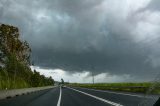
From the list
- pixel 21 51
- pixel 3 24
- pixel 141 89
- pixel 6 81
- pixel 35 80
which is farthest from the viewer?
pixel 35 80

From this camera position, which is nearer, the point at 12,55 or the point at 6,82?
the point at 6,82

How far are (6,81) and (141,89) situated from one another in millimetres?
31844

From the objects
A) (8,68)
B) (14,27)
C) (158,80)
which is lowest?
(158,80)

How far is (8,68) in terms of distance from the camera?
9706 cm

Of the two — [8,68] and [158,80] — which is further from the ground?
[8,68]

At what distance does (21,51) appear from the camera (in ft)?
315

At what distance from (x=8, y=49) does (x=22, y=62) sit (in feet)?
39.6

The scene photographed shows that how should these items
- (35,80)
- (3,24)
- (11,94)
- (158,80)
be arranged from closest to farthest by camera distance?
(158,80) < (11,94) < (3,24) < (35,80)

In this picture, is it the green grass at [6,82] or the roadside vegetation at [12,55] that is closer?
the green grass at [6,82]

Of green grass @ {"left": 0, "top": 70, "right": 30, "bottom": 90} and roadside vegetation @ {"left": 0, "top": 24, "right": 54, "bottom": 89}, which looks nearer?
green grass @ {"left": 0, "top": 70, "right": 30, "bottom": 90}

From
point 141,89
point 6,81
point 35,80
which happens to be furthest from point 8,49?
point 35,80

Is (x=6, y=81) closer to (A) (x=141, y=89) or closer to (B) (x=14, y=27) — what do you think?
(B) (x=14, y=27)

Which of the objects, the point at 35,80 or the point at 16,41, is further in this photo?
the point at 35,80

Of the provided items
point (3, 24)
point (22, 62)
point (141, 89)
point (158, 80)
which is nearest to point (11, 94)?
point (141, 89)
